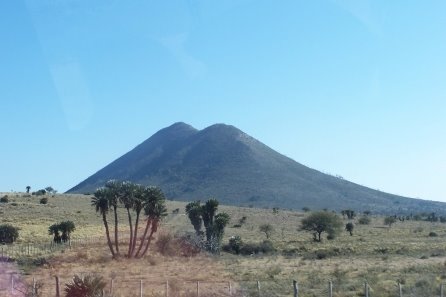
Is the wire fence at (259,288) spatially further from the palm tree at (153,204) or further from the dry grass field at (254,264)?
the palm tree at (153,204)

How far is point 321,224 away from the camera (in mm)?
100625

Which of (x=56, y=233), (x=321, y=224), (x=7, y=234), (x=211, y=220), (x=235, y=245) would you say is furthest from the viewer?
(x=321, y=224)

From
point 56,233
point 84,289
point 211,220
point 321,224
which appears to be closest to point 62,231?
point 56,233

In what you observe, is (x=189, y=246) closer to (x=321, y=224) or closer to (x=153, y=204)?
(x=153, y=204)

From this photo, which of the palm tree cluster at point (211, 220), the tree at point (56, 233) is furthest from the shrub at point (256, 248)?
the tree at point (56, 233)

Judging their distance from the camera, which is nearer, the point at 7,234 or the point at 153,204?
the point at 153,204

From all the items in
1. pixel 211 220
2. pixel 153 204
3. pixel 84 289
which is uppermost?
pixel 153 204

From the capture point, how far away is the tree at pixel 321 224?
10069 cm

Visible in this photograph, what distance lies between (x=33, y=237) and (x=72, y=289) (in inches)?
2253

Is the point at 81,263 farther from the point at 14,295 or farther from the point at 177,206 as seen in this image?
the point at 177,206

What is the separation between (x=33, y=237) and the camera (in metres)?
83.1

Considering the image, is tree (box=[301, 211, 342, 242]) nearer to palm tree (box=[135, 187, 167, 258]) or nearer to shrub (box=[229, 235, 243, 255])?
shrub (box=[229, 235, 243, 255])

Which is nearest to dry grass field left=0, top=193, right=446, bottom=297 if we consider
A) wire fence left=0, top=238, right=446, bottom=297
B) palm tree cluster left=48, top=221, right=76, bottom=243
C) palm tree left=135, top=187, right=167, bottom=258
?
wire fence left=0, top=238, right=446, bottom=297

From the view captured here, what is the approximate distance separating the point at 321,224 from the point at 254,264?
134ft
